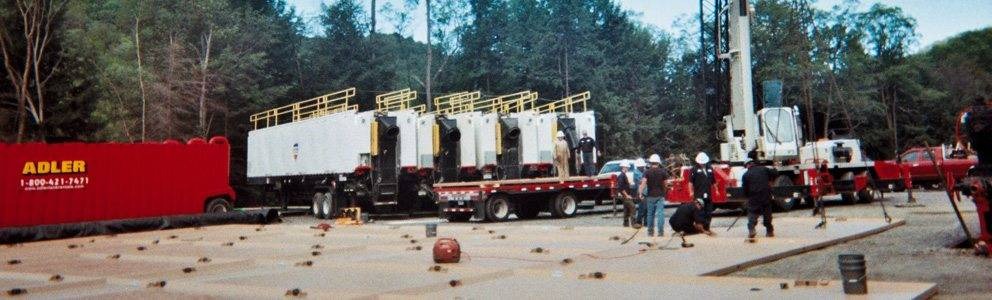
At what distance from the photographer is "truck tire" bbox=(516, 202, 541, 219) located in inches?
942

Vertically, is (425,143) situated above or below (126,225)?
above

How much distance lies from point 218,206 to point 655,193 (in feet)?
46.4

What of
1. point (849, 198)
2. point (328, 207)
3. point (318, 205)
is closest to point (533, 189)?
point (328, 207)

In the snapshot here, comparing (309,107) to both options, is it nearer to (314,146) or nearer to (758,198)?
(314,146)

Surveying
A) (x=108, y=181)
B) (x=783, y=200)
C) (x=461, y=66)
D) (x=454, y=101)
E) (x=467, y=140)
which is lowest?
(x=783, y=200)

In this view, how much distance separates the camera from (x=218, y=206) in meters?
24.5

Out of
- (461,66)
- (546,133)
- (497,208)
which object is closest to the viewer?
(497,208)

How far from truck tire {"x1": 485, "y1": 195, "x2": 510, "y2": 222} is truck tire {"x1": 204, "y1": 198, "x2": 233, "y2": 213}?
779 cm

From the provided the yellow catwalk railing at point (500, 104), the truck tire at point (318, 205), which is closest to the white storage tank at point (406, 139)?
the yellow catwalk railing at point (500, 104)

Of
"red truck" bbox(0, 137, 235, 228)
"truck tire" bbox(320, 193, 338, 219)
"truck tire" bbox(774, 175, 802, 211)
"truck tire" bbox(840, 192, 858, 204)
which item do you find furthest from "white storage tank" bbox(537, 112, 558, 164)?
"red truck" bbox(0, 137, 235, 228)

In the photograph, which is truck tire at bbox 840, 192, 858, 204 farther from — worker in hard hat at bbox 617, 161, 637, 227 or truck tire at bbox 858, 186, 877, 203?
worker in hard hat at bbox 617, 161, 637, 227

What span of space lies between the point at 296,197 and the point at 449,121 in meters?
8.31

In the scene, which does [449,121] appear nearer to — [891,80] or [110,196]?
[110,196]

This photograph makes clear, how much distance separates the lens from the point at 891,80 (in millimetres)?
60562
